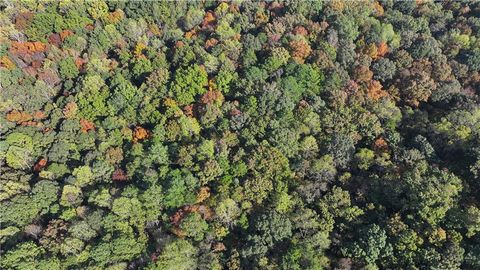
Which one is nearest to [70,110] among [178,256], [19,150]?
[19,150]

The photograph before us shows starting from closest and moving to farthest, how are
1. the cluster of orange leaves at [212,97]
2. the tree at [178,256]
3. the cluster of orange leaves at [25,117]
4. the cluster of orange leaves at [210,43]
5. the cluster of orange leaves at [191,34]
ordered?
1. the tree at [178,256]
2. the cluster of orange leaves at [25,117]
3. the cluster of orange leaves at [212,97]
4. the cluster of orange leaves at [210,43]
5. the cluster of orange leaves at [191,34]

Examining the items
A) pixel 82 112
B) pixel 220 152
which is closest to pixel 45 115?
pixel 82 112

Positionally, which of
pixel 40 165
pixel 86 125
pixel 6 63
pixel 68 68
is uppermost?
pixel 68 68

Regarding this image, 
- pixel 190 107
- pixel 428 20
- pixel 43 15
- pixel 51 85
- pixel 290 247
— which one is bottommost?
pixel 290 247

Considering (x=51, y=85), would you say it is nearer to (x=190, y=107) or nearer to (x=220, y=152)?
(x=190, y=107)

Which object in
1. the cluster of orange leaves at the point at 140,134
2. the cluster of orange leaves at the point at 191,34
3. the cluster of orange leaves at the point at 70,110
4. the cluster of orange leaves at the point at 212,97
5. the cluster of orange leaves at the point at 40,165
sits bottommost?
the cluster of orange leaves at the point at 40,165

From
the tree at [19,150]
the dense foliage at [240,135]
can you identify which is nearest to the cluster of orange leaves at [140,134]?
the dense foliage at [240,135]

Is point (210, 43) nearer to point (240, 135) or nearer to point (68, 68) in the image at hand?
point (240, 135)

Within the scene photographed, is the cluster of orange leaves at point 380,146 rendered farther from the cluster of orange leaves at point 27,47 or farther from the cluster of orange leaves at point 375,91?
the cluster of orange leaves at point 27,47

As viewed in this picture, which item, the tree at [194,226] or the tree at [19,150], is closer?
the tree at [194,226]
